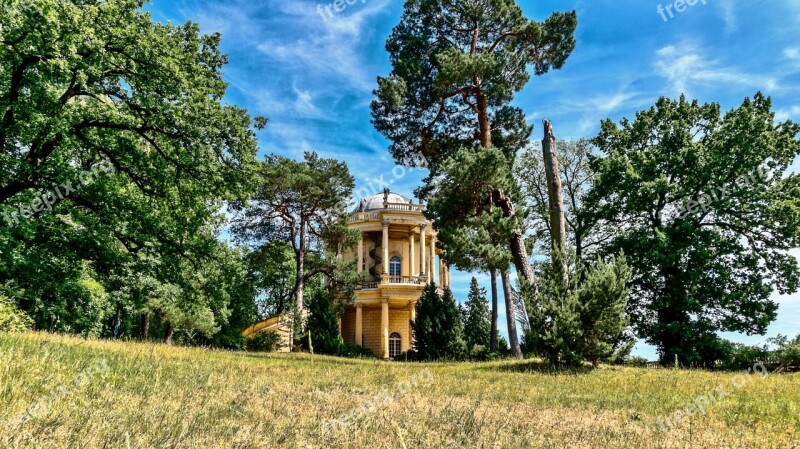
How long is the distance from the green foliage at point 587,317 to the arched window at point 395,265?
32.0 metres

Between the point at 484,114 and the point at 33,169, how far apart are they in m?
16.0

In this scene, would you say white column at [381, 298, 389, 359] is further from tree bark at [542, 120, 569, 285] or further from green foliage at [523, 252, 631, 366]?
green foliage at [523, 252, 631, 366]

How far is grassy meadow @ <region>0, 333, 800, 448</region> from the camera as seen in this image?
3332mm

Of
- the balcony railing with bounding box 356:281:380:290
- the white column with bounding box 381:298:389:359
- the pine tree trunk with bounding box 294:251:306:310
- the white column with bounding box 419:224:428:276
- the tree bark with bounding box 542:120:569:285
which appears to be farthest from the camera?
the white column with bounding box 419:224:428:276

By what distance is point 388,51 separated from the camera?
21.6 metres

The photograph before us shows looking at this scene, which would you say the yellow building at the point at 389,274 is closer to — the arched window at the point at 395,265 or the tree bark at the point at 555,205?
the arched window at the point at 395,265

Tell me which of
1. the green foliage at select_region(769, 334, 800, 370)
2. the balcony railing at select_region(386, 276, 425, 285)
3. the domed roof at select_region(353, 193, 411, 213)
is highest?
the domed roof at select_region(353, 193, 411, 213)

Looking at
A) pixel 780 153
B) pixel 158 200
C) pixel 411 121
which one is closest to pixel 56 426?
pixel 158 200

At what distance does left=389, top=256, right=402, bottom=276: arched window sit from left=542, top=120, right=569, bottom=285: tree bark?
3070cm

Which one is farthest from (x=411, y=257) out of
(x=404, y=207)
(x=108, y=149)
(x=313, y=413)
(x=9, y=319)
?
(x=313, y=413)

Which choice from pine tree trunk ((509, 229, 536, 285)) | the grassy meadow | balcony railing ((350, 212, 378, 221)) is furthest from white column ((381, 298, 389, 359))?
the grassy meadow

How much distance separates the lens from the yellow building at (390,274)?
39.5m

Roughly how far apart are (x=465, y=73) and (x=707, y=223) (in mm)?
15176

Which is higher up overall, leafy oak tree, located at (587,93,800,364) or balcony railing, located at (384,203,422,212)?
balcony railing, located at (384,203,422,212)
